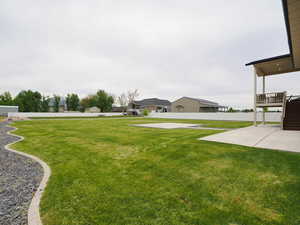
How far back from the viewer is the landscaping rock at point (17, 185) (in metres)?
1.75

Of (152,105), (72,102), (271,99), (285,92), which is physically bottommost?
(271,99)

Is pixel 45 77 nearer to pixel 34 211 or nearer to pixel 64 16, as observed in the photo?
pixel 64 16

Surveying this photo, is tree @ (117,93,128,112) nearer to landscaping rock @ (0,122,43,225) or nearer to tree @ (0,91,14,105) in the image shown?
tree @ (0,91,14,105)

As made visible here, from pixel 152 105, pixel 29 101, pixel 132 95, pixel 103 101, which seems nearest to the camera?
pixel 29 101

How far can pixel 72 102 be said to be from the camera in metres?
40.1

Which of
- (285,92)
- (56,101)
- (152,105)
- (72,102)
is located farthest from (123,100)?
(285,92)

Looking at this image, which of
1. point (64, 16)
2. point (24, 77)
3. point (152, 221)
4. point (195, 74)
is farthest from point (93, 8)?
point (24, 77)

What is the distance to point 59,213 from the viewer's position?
5.67 feet

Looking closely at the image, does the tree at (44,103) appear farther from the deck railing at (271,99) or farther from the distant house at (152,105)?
the deck railing at (271,99)

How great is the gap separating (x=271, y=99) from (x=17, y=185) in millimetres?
13001

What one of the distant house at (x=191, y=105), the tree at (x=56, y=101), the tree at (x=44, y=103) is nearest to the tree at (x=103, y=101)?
the tree at (x=56, y=101)

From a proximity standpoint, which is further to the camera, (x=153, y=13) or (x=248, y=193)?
(x=153, y=13)

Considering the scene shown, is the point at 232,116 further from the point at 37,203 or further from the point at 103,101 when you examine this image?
the point at 103,101

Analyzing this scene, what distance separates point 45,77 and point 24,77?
11.0 feet
